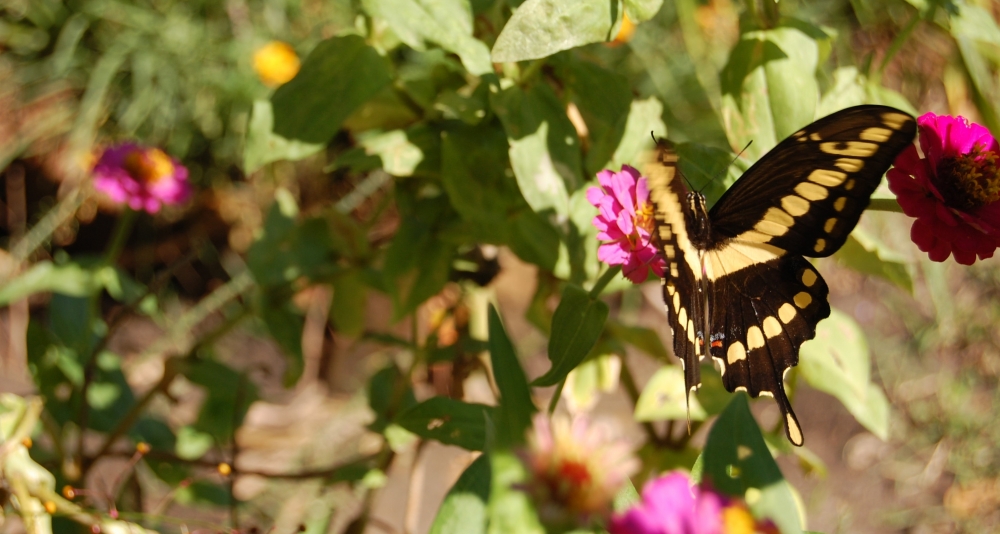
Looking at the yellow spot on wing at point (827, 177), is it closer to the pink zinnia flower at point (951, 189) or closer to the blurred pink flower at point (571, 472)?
the pink zinnia flower at point (951, 189)

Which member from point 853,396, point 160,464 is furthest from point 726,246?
point 160,464

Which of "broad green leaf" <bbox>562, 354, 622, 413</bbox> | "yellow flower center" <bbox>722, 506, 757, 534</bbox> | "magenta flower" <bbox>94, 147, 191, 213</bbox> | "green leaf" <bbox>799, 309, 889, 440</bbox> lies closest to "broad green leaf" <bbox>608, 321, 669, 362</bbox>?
"broad green leaf" <bbox>562, 354, 622, 413</bbox>

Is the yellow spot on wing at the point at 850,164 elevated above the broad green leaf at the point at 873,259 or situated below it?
above

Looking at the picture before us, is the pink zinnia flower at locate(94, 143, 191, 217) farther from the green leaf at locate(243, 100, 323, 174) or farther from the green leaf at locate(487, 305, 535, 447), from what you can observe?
the green leaf at locate(487, 305, 535, 447)

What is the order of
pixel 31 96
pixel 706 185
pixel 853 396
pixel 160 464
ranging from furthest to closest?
pixel 31 96 < pixel 160 464 < pixel 853 396 < pixel 706 185

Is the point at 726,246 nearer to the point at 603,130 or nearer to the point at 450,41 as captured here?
the point at 603,130

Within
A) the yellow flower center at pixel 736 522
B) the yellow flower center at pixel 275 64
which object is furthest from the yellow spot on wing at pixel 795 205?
the yellow flower center at pixel 275 64

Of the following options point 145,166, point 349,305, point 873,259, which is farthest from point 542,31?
point 145,166

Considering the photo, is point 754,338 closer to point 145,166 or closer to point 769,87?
point 769,87
